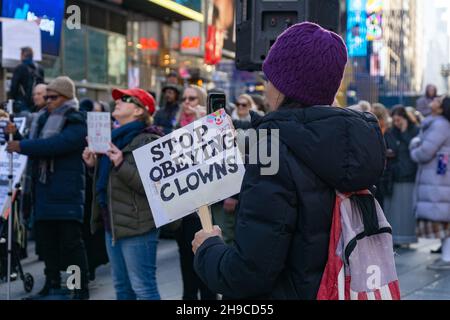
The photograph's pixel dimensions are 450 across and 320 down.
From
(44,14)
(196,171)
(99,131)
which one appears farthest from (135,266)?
(44,14)

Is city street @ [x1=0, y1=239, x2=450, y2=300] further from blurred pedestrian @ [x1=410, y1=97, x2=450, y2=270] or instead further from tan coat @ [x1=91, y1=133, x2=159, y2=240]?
tan coat @ [x1=91, y1=133, x2=159, y2=240]

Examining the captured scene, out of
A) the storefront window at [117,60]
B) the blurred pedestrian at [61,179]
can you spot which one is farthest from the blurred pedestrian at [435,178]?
the storefront window at [117,60]

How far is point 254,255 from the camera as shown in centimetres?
277

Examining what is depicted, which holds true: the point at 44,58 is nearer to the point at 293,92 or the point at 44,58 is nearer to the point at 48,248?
the point at 48,248

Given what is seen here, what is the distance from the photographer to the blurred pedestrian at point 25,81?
1125cm

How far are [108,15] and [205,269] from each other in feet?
63.1

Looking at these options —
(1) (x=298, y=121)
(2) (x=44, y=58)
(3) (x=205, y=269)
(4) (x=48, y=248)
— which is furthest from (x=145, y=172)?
(2) (x=44, y=58)

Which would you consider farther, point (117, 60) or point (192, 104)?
point (117, 60)

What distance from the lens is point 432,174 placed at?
35.2 feet

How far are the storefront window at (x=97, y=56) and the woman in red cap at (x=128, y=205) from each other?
44.7 feet

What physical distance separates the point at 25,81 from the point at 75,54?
314 inches

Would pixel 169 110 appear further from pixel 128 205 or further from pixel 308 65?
pixel 308 65

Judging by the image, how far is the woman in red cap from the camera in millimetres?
6312
